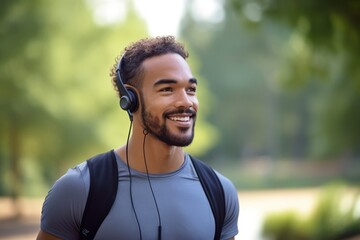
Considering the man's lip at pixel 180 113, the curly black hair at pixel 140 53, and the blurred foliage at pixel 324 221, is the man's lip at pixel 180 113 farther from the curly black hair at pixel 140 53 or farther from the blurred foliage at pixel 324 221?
the blurred foliage at pixel 324 221

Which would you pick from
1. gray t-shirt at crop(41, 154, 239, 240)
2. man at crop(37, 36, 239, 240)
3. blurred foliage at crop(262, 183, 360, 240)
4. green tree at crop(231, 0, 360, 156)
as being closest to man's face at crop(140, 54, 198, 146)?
man at crop(37, 36, 239, 240)

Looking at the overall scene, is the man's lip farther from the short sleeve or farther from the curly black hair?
the short sleeve

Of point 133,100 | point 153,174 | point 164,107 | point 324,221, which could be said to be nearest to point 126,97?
point 133,100

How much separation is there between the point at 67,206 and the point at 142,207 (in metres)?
0.28

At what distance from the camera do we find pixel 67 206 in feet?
8.26

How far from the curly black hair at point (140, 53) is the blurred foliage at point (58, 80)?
18085 mm

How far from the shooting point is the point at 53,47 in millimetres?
22594

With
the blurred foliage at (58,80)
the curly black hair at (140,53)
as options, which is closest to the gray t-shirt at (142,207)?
the curly black hair at (140,53)

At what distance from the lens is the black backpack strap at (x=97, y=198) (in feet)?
8.21

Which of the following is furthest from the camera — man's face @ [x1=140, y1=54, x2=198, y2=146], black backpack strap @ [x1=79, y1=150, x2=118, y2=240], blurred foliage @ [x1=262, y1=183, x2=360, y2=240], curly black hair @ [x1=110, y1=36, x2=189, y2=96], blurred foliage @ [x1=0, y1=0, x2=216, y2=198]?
blurred foliage @ [x1=0, y1=0, x2=216, y2=198]

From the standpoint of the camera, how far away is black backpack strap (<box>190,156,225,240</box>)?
8.82 feet

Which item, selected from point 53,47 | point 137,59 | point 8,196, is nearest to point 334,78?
point 53,47

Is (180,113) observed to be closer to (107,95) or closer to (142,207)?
(142,207)

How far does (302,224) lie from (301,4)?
16.9ft
